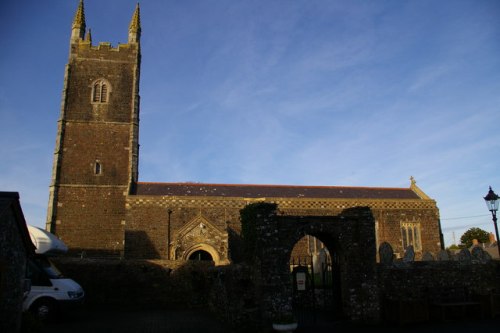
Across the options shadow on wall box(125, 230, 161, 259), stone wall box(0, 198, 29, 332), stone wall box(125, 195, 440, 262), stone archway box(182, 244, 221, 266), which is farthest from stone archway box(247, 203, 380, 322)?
shadow on wall box(125, 230, 161, 259)

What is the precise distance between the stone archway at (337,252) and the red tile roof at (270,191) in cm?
1682

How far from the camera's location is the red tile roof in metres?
31.2

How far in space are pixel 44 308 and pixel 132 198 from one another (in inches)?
571

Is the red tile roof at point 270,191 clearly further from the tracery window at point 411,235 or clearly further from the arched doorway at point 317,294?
the arched doorway at point 317,294

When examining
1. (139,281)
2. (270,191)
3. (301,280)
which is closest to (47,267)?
(139,281)

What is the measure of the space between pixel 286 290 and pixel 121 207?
20.1m

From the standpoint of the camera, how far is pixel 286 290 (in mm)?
13500

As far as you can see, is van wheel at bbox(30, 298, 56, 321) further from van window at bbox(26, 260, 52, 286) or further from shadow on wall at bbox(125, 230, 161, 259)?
shadow on wall at bbox(125, 230, 161, 259)

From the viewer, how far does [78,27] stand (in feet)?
116

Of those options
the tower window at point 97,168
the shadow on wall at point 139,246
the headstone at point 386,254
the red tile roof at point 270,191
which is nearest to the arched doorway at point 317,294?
the headstone at point 386,254

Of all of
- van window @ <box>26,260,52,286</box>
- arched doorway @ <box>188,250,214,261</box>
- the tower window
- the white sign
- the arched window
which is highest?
the arched window

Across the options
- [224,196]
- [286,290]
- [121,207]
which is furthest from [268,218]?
[121,207]

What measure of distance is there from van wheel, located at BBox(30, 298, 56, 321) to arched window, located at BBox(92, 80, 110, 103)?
2182 cm

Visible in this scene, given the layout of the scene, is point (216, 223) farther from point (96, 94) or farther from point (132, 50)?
point (132, 50)
